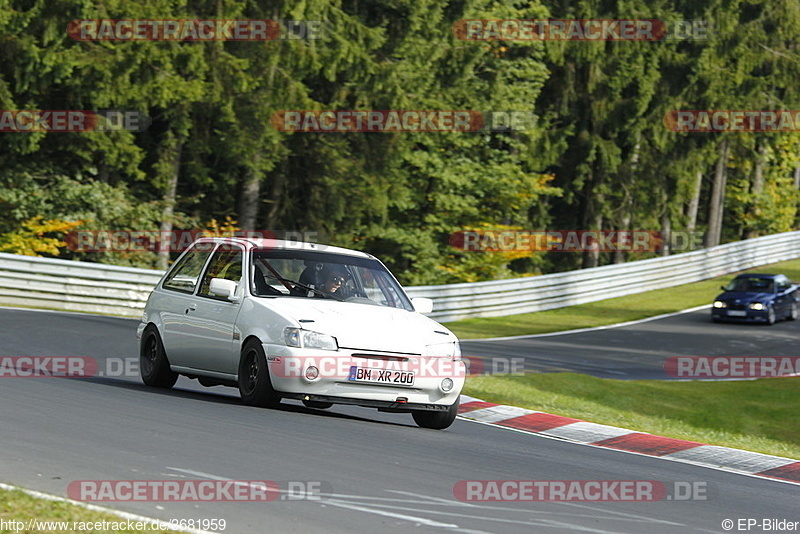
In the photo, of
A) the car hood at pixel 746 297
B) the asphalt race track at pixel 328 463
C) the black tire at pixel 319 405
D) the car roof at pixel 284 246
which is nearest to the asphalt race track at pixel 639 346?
the car hood at pixel 746 297

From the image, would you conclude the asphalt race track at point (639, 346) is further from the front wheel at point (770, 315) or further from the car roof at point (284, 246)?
the car roof at point (284, 246)

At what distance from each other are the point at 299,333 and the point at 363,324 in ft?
1.95

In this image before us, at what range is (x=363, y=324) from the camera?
1091 cm

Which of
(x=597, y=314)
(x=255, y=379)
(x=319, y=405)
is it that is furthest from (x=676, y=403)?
(x=597, y=314)

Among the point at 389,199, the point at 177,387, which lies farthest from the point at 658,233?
the point at 177,387

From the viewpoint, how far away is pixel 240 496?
23.8ft

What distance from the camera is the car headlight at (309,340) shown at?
10.7 meters

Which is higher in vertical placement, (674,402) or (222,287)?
(222,287)

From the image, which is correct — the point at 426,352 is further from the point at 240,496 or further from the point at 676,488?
the point at 240,496

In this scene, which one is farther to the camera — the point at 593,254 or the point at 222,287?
the point at 593,254

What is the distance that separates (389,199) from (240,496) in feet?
107

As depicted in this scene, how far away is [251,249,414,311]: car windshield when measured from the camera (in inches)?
463

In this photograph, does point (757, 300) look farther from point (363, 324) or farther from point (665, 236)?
point (363, 324)

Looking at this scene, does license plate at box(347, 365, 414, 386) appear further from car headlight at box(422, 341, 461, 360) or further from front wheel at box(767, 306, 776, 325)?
front wheel at box(767, 306, 776, 325)
